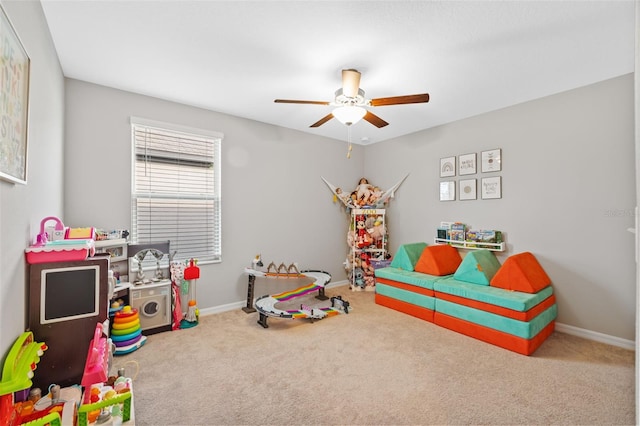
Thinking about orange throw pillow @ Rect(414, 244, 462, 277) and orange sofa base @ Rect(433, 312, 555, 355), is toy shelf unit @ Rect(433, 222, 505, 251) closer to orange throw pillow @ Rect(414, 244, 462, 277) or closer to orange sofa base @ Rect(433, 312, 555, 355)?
orange throw pillow @ Rect(414, 244, 462, 277)

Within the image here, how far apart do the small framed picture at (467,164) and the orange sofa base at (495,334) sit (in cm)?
191

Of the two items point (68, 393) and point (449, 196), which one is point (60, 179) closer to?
point (68, 393)

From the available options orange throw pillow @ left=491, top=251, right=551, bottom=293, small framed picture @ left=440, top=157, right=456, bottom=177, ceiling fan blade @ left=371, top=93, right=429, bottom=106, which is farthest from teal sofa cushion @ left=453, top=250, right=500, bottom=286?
ceiling fan blade @ left=371, top=93, right=429, bottom=106

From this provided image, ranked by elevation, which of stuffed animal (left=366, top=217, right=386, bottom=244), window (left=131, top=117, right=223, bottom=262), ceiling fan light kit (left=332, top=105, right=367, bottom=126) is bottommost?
stuffed animal (left=366, top=217, right=386, bottom=244)

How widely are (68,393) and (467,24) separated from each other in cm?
333

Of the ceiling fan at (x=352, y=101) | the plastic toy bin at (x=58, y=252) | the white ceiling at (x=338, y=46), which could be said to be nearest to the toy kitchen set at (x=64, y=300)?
the plastic toy bin at (x=58, y=252)

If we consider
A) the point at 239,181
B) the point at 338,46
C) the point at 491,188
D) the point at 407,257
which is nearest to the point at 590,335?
the point at 491,188

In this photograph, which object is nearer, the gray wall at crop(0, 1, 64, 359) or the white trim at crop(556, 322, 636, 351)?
the gray wall at crop(0, 1, 64, 359)

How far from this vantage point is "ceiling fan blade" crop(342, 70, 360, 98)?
2.42 m

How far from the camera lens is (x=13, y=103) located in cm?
125

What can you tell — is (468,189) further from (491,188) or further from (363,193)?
(363,193)

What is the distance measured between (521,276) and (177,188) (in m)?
3.88

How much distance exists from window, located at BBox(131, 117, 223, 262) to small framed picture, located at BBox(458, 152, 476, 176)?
10.6ft

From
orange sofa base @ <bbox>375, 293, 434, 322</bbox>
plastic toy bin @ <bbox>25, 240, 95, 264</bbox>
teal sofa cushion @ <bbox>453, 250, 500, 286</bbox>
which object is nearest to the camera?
plastic toy bin @ <bbox>25, 240, 95, 264</bbox>
